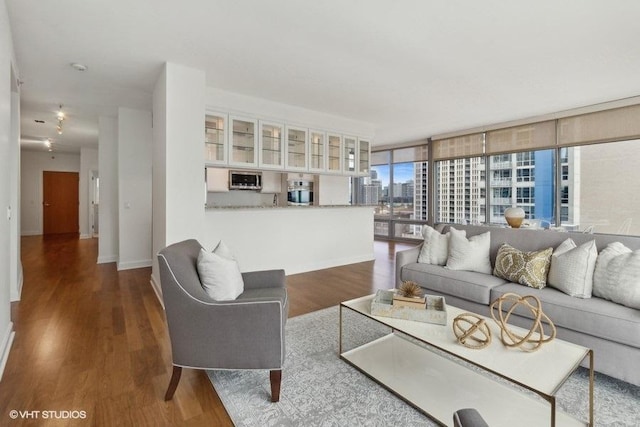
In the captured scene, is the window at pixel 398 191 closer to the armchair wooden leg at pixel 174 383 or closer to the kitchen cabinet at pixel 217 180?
the kitchen cabinet at pixel 217 180

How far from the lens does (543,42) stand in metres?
2.92

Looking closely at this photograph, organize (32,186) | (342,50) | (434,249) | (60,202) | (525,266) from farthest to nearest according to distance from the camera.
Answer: (60,202) → (32,186) → (434,249) → (342,50) → (525,266)

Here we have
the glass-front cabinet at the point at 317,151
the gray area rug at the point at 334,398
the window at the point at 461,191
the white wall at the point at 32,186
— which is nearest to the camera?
the gray area rug at the point at 334,398

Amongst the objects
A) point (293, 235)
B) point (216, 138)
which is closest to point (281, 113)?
point (216, 138)

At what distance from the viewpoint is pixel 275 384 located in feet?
5.76

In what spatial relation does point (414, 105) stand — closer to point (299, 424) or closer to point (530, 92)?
point (530, 92)

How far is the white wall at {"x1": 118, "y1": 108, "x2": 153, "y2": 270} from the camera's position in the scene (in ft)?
16.5

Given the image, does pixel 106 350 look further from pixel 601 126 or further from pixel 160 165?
pixel 601 126

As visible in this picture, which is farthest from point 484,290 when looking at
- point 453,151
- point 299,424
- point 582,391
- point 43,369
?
point 453,151

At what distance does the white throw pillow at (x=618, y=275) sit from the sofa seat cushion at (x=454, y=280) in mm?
634

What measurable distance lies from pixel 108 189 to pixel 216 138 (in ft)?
9.36

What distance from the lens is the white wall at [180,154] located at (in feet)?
10.8

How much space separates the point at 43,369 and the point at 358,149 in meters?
5.01

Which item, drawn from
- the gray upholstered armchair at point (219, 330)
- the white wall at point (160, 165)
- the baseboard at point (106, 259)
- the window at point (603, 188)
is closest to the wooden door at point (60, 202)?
the baseboard at point (106, 259)
